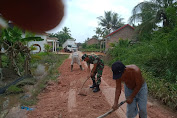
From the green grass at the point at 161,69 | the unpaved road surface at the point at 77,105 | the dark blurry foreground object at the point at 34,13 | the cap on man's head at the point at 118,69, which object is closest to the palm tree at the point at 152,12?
the green grass at the point at 161,69

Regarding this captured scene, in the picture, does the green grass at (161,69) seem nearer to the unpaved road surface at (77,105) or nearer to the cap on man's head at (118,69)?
the unpaved road surface at (77,105)

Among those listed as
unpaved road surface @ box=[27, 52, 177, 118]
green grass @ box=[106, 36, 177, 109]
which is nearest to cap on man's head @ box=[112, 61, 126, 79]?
unpaved road surface @ box=[27, 52, 177, 118]

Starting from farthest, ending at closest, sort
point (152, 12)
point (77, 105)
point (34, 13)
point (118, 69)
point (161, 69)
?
point (152, 12) → point (161, 69) → point (77, 105) → point (118, 69) → point (34, 13)

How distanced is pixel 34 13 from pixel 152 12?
41.1ft

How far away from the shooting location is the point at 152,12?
11.1 metres

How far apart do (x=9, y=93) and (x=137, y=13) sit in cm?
1129

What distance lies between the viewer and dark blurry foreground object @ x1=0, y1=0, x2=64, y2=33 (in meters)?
0.21

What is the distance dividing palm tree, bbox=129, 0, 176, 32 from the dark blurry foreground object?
1170 cm

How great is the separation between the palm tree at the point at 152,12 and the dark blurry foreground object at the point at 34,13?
1170 cm

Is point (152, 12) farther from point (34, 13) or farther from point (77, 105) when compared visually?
point (34, 13)

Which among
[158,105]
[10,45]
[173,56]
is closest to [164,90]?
[158,105]

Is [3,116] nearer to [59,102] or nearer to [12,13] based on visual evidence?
[59,102]

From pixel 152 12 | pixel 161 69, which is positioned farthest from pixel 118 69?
pixel 152 12

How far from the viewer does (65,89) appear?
195 inches
